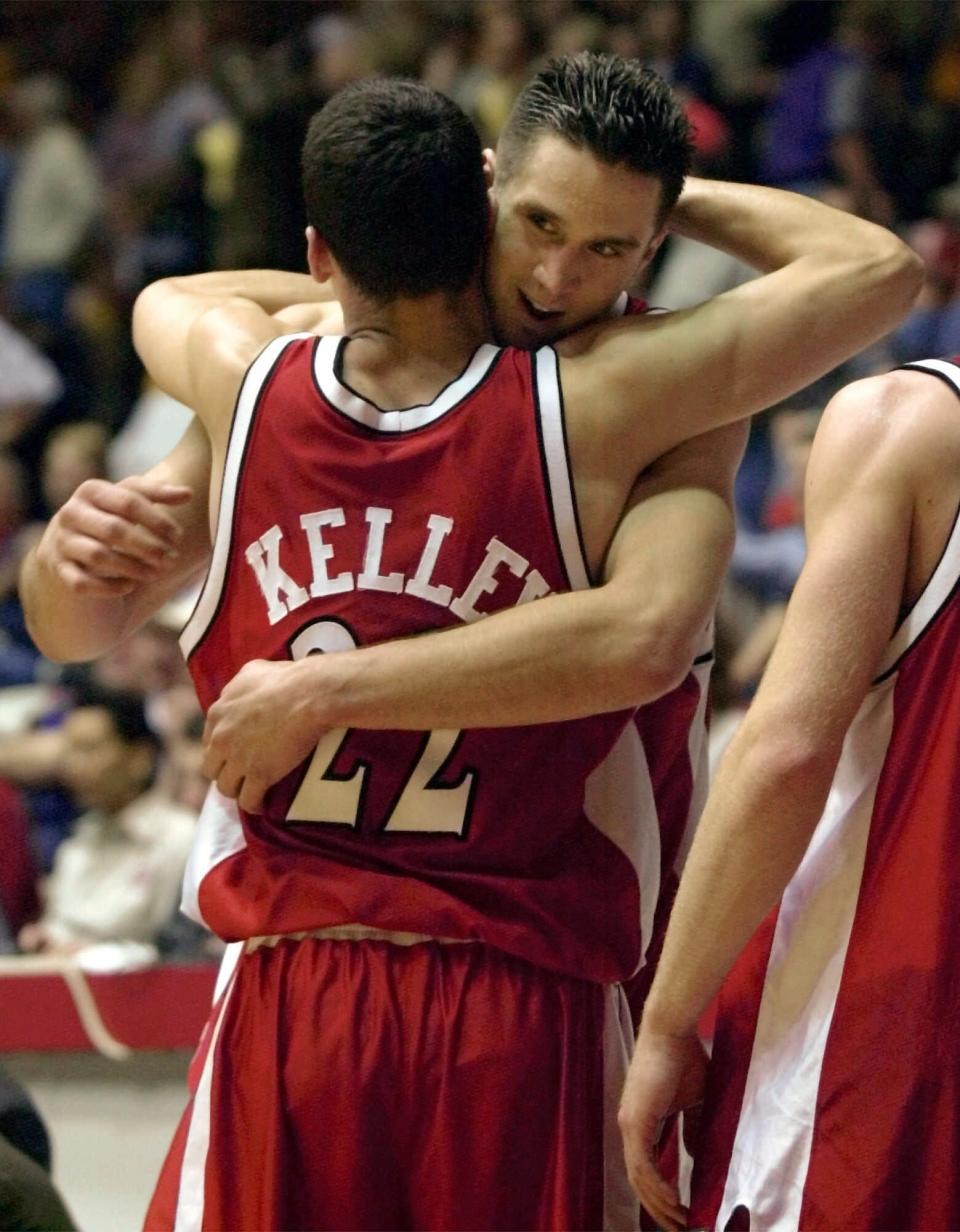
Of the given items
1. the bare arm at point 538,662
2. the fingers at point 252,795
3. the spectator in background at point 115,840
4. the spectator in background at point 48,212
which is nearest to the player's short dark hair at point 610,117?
the bare arm at point 538,662

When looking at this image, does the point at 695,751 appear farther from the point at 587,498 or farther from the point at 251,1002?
the point at 251,1002

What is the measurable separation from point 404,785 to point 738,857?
0.51 metres

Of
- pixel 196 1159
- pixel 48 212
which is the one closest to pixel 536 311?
pixel 196 1159

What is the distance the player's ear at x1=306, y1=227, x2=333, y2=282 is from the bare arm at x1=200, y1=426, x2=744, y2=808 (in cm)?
51

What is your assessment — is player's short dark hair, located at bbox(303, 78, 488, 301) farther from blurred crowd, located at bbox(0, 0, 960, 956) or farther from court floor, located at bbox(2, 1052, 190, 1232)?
blurred crowd, located at bbox(0, 0, 960, 956)

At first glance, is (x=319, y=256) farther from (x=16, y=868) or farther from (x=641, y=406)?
(x=16, y=868)

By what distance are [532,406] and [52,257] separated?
7.79 metres

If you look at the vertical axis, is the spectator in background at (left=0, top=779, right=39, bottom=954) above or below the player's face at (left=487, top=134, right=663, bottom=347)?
below

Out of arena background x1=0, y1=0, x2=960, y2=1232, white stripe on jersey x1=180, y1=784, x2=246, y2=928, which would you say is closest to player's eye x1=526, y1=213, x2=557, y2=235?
white stripe on jersey x1=180, y1=784, x2=246, y2=928

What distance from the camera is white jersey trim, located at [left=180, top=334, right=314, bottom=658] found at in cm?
255

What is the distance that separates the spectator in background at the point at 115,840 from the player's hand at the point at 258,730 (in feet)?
9.95

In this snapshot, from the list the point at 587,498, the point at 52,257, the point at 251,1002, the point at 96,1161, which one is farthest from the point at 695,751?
the point at 52,257

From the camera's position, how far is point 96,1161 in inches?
171

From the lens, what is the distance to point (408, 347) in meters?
2.58
